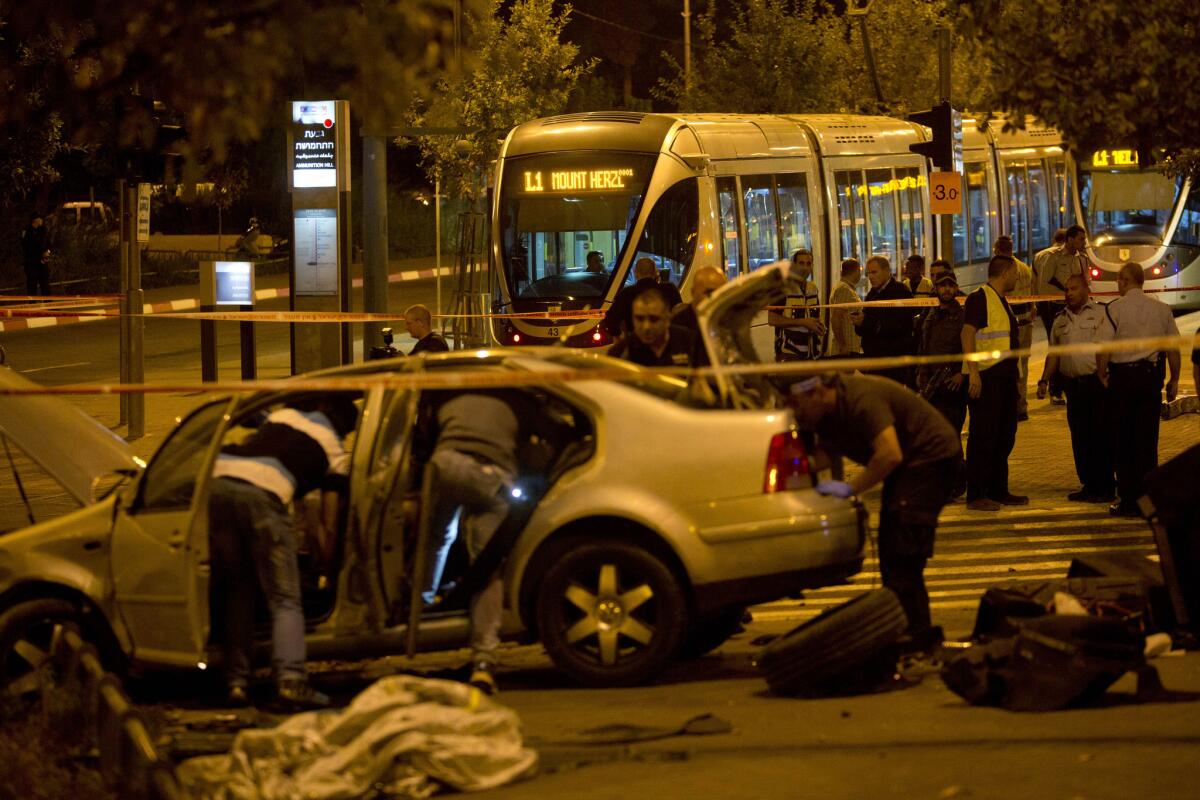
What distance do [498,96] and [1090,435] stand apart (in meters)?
26.4

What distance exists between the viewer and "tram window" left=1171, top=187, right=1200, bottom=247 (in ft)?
94.9

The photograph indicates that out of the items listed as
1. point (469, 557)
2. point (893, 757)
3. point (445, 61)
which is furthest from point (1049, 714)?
point (445, 61)

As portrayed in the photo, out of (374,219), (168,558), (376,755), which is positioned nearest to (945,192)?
(374,219)

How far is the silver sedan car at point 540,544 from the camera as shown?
758 cm

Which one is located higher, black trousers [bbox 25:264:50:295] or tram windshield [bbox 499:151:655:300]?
tram windshield [bbox 499:151:655:300]

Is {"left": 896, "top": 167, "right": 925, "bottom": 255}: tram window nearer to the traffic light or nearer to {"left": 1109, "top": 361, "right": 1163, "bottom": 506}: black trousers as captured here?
Result: the traffic light

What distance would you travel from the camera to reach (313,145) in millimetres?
20156

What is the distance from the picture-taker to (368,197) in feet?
70.9

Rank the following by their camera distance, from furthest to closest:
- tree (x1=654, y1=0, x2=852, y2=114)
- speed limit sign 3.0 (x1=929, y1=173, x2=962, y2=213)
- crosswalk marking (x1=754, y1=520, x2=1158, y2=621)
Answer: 1. tree (x1=654, y1=0, x2=852, y2=114)
2. speed limit sign 3.0 (x1=929, y1=173, x2=962, y2=213)
3. crosswalk marking (x1=754, y1=520, x2=1158, y2=621)

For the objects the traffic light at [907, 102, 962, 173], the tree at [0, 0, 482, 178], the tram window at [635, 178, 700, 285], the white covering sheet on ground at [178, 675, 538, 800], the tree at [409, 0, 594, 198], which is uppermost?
the tree at [409, 0, 594, 198]

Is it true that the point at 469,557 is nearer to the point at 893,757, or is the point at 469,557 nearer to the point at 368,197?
the point at 893,757

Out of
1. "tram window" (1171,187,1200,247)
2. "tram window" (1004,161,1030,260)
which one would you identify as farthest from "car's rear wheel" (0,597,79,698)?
"tram window" (1171,187,1200,247)

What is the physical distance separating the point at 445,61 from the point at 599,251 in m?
14.3

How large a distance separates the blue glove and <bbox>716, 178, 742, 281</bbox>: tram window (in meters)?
13.5
